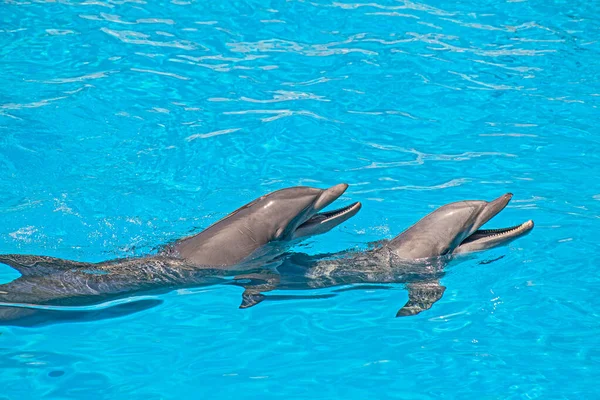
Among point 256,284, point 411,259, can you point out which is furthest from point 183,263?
point 411,259

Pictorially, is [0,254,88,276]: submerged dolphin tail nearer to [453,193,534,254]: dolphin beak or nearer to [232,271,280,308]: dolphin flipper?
[232,271,280,308]: dolphin flipper

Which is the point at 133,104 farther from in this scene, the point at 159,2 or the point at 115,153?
the point at 159,2

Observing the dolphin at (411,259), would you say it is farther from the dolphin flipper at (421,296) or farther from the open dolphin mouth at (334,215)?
the open dolphin mouth at (334,215)

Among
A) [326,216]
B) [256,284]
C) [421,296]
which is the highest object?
[326,216]

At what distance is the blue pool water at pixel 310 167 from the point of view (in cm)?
613

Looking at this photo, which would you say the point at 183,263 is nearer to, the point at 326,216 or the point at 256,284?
the point at 256,284

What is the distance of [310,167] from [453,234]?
2.77 metres

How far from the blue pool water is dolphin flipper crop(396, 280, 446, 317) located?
Result: 0.29 feet

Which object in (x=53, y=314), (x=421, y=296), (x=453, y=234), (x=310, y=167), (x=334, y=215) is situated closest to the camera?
(x=53, y=314)

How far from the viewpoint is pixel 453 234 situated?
7.36 m

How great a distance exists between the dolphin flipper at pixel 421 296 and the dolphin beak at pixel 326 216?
34.3 inches

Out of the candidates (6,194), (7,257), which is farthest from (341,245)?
(6,194)

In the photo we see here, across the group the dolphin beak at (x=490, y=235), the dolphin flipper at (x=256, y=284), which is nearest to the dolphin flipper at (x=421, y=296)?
the dolphin beak at (x=490, y=235)

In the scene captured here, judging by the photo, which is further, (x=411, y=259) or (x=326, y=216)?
(x=326, y=216)
